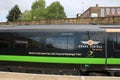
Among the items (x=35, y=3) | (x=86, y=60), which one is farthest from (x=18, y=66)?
(x=35, y=3)

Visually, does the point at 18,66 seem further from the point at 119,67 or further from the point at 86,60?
→ the point at 119,67

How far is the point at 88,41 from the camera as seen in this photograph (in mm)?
16953

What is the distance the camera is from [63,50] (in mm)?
17203

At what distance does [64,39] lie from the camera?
17.2 m

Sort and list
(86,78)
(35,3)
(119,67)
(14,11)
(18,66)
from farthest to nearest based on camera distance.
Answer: (35,3) → (14,11) → (18,66) → (119,67) → (86,78)

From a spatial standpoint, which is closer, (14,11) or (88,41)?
(88,41)

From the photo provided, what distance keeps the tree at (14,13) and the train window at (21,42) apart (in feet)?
243

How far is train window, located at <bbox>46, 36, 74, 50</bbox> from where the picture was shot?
17109 millimetres

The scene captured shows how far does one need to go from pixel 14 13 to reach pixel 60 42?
78.2m

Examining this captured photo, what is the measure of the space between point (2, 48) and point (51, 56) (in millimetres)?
2933

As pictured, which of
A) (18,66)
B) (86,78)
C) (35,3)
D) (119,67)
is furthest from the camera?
(35,3)

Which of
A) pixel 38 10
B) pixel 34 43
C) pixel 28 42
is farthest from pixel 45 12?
pixel 34 43

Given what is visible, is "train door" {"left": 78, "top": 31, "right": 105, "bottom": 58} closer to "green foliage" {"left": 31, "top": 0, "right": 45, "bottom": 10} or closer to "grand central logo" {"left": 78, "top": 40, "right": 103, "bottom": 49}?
"grand central logo" {"left": 78, "top": 40, "right": 103, "bottom": 49}

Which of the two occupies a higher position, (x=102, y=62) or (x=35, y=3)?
(x=35, y=3)
